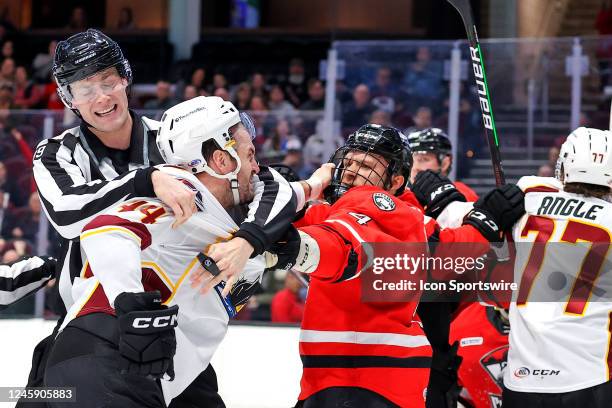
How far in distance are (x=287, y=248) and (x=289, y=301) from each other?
3822 mm

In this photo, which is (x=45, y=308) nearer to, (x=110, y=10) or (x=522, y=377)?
(x=522, y=377)

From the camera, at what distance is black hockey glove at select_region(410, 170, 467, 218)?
368 cm

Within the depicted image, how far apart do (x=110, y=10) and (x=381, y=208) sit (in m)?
11.5

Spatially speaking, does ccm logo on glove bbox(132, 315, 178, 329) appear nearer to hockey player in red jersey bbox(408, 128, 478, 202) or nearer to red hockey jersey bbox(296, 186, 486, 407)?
red hockey jersey bbox(296, 186, 486, 407)

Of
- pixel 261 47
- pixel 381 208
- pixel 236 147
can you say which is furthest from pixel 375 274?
pixel 261 47

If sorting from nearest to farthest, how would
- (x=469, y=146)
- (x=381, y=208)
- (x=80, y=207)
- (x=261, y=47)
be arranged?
(x=80, y=207) < (x=381, y=208) < (x=469, y=146) < (x=261, y=47)

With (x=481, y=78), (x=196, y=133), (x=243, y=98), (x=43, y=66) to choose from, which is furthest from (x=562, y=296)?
(x=43, y=66)

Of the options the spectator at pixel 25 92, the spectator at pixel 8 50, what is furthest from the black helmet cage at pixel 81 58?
the spectator at pixel 8 50

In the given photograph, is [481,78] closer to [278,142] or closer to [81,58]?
[81,58]

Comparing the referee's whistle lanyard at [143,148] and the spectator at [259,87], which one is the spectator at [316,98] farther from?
the referee's whistle lanyard at [143,148]

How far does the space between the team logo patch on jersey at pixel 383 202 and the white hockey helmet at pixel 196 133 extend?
416 millimetres

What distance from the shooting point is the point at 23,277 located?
10.4ft

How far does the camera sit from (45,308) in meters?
6.31

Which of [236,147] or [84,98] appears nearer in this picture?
[236,147]
